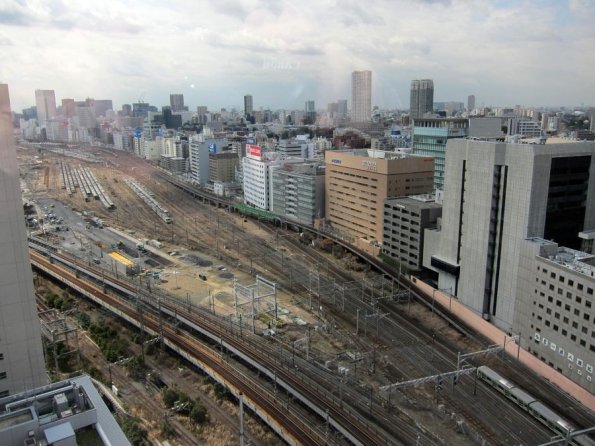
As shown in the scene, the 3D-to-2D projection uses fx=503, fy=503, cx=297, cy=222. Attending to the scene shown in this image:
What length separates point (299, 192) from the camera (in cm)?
2427

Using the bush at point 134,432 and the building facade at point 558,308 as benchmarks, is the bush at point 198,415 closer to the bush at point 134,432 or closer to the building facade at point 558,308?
the bush at point 134,432

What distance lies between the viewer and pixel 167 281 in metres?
16.5

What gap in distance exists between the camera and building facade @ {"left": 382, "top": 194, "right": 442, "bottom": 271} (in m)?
15.9

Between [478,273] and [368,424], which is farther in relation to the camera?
[478,273]

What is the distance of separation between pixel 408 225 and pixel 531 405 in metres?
7.80

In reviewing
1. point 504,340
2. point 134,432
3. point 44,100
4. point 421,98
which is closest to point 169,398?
point 134,432

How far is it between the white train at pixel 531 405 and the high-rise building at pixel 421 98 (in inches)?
1847

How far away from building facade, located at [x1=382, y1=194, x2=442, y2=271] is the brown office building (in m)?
1.49

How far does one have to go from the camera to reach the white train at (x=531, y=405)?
28.4 feet

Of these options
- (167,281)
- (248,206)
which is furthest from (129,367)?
(248,206)

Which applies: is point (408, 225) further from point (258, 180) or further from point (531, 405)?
point (258, 180)

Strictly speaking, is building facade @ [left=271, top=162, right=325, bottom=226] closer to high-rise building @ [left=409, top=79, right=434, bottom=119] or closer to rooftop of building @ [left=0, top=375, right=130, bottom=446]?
rooftop of building @ [left=0, top=375, right=130, bottom=446]

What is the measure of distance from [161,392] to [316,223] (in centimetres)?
1386

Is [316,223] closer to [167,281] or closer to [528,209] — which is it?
[167,281]
